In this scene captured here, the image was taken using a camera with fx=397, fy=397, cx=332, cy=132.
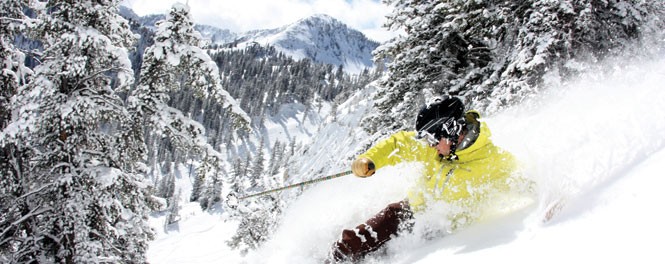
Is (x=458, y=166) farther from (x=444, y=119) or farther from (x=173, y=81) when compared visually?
(x=173, y=81)

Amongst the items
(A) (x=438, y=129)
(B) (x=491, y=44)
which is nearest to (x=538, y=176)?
(A) (x=438, y=129)

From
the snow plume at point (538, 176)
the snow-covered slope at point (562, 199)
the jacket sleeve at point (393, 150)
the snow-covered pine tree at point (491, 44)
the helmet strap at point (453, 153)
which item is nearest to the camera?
the snow-covered slope at point (562, 199)

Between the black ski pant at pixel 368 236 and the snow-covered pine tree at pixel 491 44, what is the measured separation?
524cm

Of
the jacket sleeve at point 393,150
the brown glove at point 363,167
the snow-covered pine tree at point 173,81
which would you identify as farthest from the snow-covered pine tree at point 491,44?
the brown glove at point 363,167

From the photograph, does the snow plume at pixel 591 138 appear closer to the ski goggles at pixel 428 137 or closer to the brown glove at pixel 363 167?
the ski goggles at pixel 428 137

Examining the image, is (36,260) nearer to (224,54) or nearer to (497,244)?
(497,244)

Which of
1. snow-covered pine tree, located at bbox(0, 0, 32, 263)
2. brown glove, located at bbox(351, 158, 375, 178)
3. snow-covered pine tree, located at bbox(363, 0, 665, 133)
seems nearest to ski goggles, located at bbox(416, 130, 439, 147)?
brown glove, located at bbox(351, 158, 375, 178)

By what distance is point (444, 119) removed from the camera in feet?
11.4

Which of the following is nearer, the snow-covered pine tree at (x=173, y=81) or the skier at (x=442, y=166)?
the skier at (x=442, y=166)

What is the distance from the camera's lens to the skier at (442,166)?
11.7ft

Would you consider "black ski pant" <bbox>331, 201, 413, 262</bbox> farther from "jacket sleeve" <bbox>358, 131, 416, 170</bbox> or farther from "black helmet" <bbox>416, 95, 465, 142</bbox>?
"black helmet" <bbox>416, 95, 465, 142</bbox>

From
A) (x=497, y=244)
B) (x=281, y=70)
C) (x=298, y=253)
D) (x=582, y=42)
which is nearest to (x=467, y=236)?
(x=497, y=244)

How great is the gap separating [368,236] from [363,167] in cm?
66

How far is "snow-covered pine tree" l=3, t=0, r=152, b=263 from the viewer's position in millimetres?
6652
